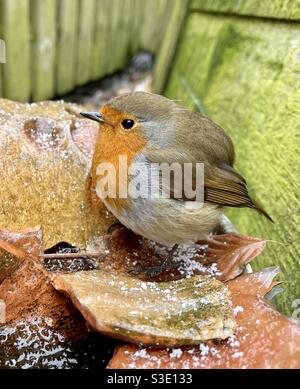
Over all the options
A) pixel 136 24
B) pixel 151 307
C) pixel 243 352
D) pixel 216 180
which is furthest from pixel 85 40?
pixel 243 352

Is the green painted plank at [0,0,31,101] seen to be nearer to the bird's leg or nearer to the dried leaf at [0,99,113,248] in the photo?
the dried leaf at [0,99,113,248]

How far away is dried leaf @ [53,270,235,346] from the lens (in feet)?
3.08

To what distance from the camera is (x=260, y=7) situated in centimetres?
227

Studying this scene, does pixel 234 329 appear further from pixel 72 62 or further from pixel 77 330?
pixel 72 62

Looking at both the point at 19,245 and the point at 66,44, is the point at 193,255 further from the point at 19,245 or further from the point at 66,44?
the point at 66,44

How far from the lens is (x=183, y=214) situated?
4.93 feet

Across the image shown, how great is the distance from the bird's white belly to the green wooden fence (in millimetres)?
1779

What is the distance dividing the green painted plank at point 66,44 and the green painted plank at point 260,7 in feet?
3.26

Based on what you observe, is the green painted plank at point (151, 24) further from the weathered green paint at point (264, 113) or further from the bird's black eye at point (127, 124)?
the bird's black eye at point (127, 124)

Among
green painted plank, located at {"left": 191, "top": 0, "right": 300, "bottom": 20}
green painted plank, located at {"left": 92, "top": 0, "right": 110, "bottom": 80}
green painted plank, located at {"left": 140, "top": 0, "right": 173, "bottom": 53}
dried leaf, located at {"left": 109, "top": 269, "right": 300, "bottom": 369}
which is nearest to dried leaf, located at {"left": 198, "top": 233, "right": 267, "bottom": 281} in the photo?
dried leaf, located at {"left": 109, "top": 269, "right": 300, "bottom": 369}

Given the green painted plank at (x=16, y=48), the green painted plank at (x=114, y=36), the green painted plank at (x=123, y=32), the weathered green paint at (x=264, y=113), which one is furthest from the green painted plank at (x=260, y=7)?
the green painted plank at (x=123, y=32)

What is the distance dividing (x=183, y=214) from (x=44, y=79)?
217cm

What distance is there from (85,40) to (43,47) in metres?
0.73

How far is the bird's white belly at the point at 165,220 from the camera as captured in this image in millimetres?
1426
